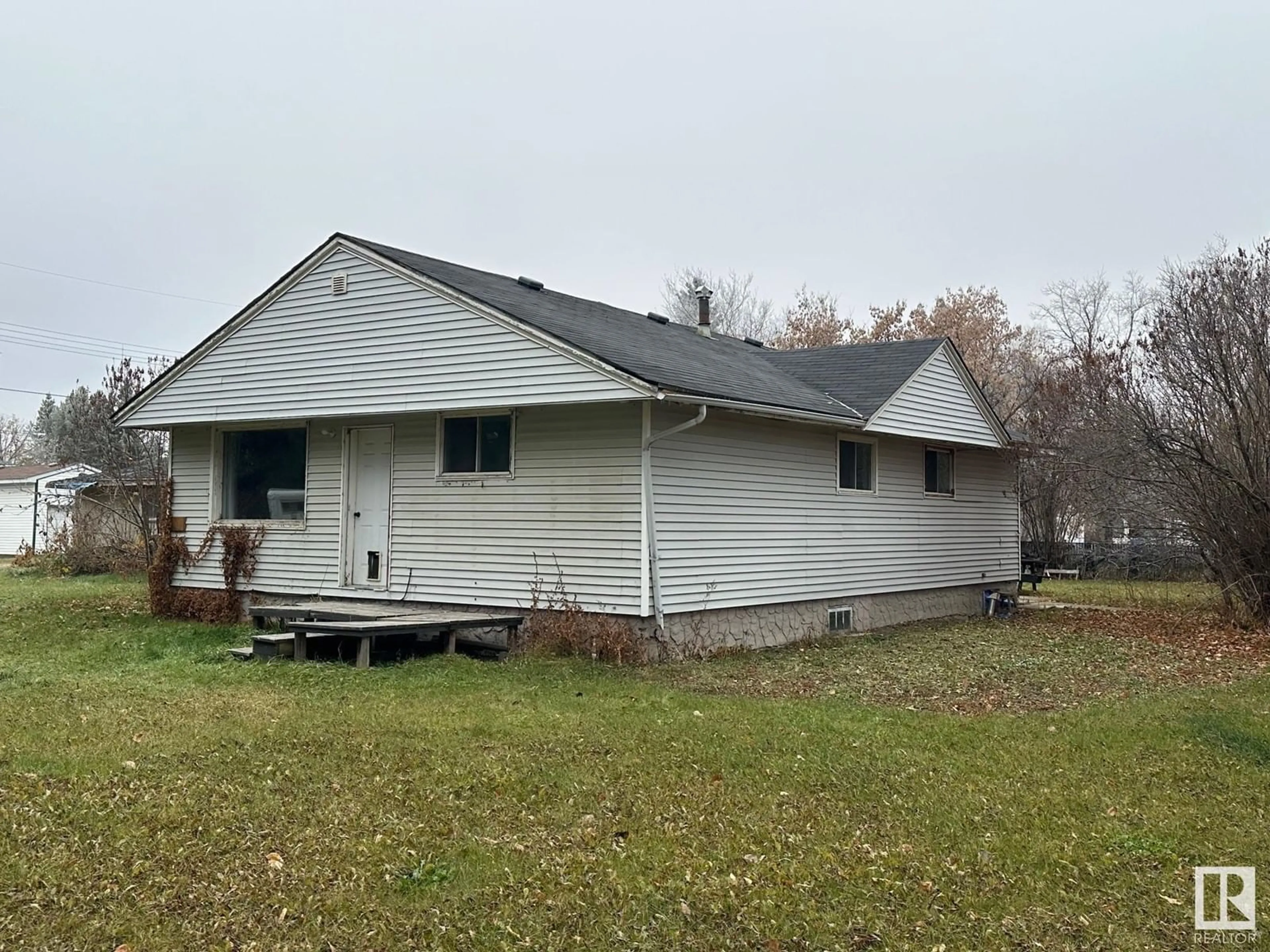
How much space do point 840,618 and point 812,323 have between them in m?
27.8

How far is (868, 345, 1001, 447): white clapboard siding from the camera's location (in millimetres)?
14227

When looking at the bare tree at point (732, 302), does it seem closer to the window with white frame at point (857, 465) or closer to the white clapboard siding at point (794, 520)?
the white clapboard siding at point (794, 520)

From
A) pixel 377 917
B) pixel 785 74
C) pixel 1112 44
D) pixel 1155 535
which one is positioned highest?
pixel 785 74

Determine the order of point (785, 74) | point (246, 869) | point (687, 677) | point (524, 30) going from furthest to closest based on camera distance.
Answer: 1. point (785, 74)
2. point (524, 30)
3. point (687, 677)
4. point (246, 869)

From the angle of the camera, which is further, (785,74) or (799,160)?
(799,160)

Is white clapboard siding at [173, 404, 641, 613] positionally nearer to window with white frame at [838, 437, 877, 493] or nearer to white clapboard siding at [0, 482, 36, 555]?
window with white frame at [838, 437, 877, 493]

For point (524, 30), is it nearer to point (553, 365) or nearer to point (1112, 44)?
point (553, 365)

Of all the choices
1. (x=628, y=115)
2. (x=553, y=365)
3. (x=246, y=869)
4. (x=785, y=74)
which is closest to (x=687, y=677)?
(x=553, y=365)

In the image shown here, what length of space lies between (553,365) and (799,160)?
1622cm

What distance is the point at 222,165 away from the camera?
70.8 ft

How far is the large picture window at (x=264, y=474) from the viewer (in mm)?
13609

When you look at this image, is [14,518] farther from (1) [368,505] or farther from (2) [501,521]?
(2) [501,521]

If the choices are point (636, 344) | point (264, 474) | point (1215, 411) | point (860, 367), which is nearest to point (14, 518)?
point (264, 474)

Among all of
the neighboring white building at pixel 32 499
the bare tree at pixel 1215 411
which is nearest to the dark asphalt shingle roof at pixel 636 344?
the bare tree at pixel 1215 411
